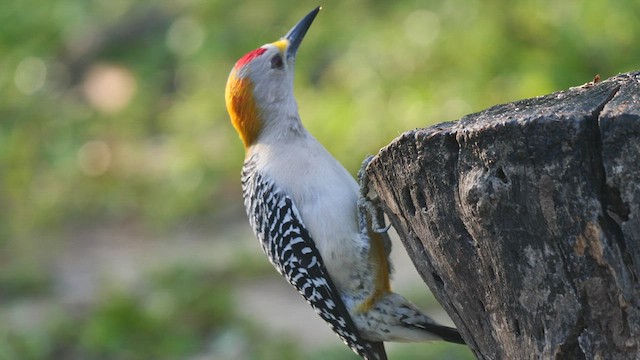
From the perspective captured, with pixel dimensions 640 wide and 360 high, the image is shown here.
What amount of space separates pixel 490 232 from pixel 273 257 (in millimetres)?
1447

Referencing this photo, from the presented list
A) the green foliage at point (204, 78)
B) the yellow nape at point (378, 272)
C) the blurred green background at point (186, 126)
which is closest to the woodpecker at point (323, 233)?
the yellow nape at point (378, 272)

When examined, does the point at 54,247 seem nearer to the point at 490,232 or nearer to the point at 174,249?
the point at 174,249

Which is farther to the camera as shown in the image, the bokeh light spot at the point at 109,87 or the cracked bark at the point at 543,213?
the bokeh light spot at the point at 109,87

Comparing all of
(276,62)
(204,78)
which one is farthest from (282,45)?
(204,78)

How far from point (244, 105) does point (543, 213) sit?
5.74ft

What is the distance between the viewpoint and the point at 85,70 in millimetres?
9000

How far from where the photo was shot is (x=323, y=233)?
321 cm

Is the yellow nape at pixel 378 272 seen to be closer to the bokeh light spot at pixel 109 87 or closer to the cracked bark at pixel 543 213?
the cracked bark at pixel 543 213

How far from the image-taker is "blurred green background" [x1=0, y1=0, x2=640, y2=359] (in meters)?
5.62

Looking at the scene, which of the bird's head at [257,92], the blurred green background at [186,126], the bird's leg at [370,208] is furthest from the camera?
the blurred green background at [186,126]

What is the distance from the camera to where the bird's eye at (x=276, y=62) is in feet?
11.9

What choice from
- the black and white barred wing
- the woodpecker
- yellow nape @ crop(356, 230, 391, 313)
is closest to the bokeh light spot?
the woodpecker

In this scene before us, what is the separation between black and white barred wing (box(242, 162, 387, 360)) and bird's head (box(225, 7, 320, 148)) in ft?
0.78

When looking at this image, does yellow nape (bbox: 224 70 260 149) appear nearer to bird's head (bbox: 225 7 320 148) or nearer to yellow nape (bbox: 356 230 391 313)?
bird's head (bbox: 225 7 320 148)
